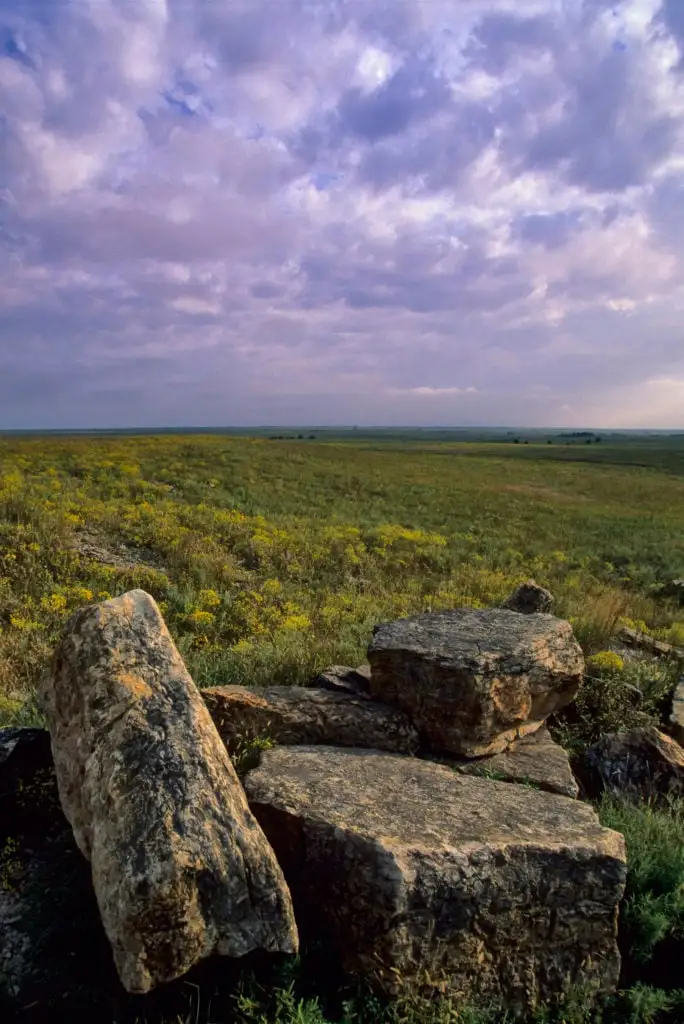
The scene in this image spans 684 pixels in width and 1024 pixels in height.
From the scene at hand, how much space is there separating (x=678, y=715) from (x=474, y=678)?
2.91 meters

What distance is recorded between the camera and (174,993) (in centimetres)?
318

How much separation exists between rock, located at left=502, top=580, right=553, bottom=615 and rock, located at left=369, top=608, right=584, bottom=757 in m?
2.54

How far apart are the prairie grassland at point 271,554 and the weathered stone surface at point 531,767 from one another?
7.31ft

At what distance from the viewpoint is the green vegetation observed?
3703 mm

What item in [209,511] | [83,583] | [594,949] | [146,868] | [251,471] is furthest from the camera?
[251,471]

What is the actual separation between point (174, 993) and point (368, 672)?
3500mm

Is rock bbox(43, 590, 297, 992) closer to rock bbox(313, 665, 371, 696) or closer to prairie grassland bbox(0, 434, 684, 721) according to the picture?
rock bbox(313, 665, 371, 696)

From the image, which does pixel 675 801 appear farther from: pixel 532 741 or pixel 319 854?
pixel 319 854

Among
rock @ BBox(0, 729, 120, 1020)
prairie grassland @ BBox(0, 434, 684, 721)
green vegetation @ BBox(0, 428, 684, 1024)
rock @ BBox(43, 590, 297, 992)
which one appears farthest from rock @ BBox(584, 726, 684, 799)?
rock @ BBox(0, 729, 120, 1020)

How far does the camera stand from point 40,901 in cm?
368

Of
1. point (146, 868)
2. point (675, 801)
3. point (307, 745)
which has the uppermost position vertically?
point (146, 868)

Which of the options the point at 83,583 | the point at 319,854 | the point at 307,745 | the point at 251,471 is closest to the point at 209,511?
the point at 83,583

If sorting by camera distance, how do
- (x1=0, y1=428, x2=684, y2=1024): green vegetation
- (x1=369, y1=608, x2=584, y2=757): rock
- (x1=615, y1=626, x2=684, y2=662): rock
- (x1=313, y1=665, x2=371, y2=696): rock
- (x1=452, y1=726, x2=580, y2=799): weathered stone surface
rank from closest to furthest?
(x1=0, y1=428, x2=684, y2=1024): green vegetation
(x1=452, y1=726, x2=580, y2=799): weathered stone surface
(x1=369, y1=608, x2=584, y2=757): rock
(x1=313, y1=665, x2=371, y2=696): rock
(x1=615, y1=626, x2=684, y2=662): rock

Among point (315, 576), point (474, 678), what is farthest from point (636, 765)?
point (315, 576)
